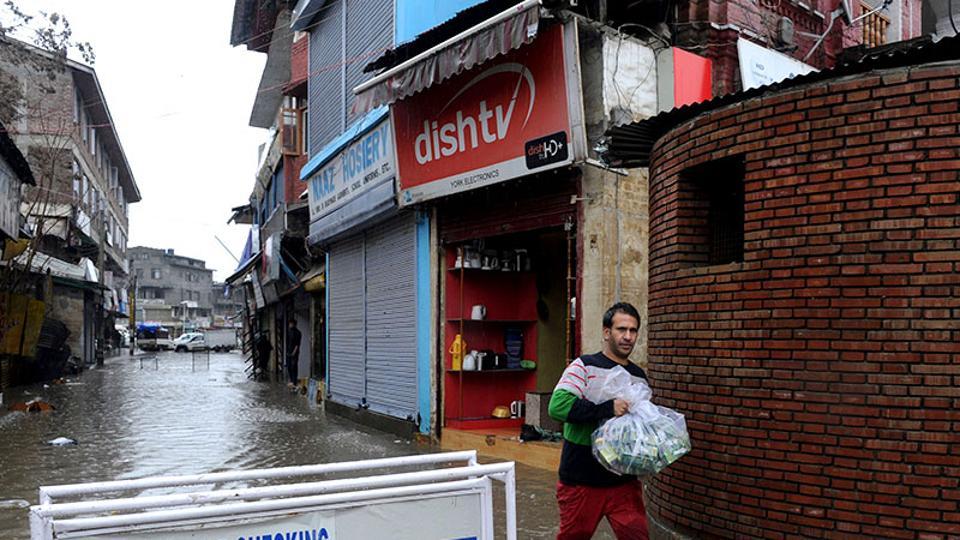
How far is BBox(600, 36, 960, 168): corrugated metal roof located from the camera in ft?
14.9

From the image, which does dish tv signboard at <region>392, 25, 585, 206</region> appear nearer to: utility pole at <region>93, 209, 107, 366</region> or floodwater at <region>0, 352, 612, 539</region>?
floodwater at <region>0, 352, 612, 539</region>

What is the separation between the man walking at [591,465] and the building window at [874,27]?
447 inches

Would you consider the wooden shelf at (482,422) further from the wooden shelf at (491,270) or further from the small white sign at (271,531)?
the small white sign at (271,531)

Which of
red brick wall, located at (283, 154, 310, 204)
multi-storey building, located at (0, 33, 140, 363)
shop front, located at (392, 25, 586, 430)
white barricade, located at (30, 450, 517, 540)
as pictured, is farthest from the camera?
multi-storey building, located at (0, 33, 140, 363)

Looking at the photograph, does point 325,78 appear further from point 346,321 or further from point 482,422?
point 482,422

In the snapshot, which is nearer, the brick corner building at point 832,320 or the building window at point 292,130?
the brick corner building at point 832,320

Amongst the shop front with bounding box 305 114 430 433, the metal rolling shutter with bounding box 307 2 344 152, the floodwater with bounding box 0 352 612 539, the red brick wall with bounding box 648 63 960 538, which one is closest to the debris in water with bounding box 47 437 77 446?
the floodwater with bounding box 0 352 612 539

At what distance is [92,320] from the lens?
4100 centimetres

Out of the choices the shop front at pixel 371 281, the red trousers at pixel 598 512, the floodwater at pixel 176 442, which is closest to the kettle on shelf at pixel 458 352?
the shop front at pixel 371 281

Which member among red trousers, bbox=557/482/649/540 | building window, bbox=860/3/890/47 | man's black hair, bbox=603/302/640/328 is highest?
building window, bbox=860/3/890/47

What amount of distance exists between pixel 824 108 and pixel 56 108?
3980cm

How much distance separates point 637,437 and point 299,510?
170 centimetres

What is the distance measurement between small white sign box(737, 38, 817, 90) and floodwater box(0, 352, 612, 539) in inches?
226

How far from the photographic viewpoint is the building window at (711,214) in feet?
19.8
